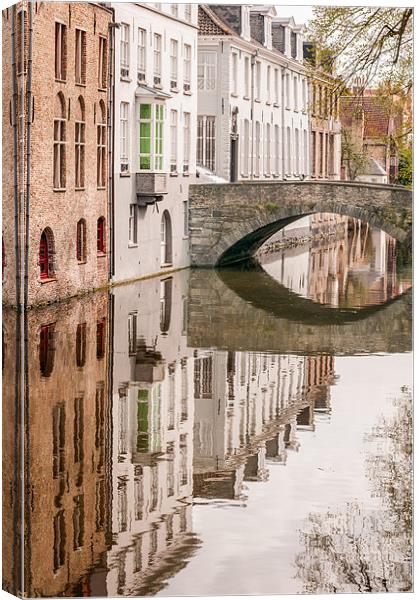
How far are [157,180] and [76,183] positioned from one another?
45.2 inches

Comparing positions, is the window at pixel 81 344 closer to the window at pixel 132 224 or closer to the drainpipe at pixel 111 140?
the drainpipe at pixel 111 140

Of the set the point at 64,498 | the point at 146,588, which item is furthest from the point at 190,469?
the point at 146,588

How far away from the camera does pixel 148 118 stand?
20.1 m

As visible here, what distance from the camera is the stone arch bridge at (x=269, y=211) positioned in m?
29.1

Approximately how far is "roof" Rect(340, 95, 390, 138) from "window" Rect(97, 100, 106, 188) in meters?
3.12

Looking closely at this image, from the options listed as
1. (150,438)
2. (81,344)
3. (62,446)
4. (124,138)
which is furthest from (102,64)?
(62,446)

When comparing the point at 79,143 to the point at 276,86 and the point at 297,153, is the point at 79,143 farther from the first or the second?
the point at 297,153

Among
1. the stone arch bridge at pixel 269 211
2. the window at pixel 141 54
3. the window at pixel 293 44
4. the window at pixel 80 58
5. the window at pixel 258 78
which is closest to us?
the window at pixel 293 44

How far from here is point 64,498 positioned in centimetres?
1484

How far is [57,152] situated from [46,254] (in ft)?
8.34

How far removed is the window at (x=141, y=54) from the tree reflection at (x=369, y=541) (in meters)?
5.80

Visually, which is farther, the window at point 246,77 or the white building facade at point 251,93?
the window at point 246,77

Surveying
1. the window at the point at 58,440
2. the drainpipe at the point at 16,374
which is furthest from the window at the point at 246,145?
the window at the point at 58,440

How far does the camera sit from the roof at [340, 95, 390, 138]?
1805cm
